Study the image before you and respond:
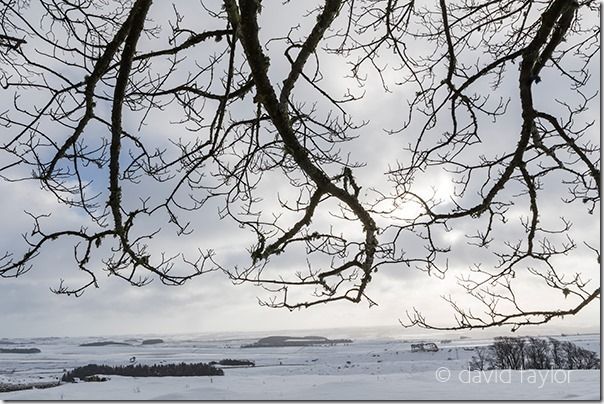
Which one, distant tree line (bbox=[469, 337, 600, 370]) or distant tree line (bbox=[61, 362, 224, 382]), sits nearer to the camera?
distant tree line (bbox=[469, 337, 600, 370])

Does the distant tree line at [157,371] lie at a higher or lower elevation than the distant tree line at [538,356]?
lower

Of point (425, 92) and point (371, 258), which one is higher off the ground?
point (425, 92)

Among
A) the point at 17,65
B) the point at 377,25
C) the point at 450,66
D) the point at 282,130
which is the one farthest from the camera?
the point at 377,25

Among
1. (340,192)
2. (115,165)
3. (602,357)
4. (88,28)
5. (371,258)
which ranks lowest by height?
(602,357)

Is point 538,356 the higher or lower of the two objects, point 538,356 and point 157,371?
the higher

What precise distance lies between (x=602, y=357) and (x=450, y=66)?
211 centimetres

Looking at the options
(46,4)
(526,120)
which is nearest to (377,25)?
(526,120)

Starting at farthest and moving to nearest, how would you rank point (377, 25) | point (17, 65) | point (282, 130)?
point (377, 25)
point (17, 65)
point (282, 130)

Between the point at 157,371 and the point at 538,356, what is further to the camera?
the point at 157,371

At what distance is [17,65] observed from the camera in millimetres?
3234

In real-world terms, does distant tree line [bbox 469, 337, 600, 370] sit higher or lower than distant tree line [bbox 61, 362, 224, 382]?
higher

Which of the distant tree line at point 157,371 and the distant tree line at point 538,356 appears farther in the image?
the distant tree line at point 157,371

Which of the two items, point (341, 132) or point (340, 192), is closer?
point (340, 192)

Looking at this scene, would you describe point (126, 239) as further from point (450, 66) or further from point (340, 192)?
point (450, 66)
